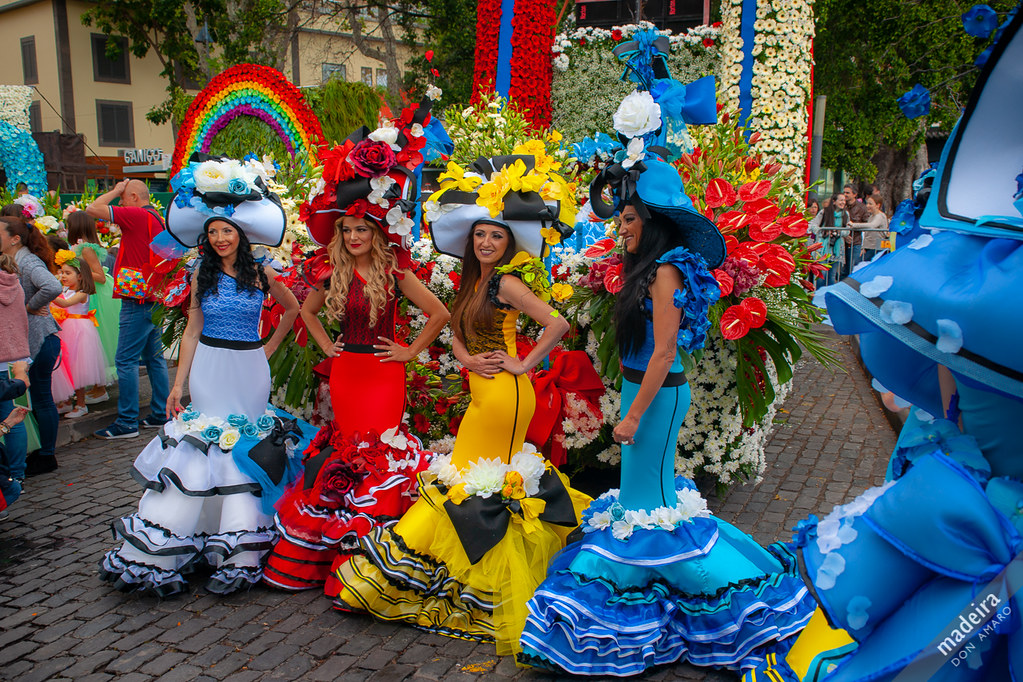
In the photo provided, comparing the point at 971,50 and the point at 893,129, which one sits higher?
the point at 971,50

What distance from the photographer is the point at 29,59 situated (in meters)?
33.1

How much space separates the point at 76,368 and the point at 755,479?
A: 255 inches

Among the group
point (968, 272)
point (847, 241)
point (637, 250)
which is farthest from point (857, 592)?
point (847, 241)

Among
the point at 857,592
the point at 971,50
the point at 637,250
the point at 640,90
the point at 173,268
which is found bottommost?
the point at 857,592

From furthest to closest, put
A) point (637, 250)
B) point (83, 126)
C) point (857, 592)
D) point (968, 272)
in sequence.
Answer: point (83, 126) < point (637, 250) < point (857, 592) < point (968, 272)

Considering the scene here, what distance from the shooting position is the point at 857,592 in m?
1.97

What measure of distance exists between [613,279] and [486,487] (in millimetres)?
1314

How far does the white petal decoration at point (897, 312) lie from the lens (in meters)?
1.79

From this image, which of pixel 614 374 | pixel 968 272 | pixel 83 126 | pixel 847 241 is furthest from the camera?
pixel 83 126

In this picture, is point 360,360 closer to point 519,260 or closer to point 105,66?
point 519,260

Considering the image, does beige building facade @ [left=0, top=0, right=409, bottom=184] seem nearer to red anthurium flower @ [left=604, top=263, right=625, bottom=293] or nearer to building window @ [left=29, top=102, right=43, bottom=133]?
building window @ [left=29, top=102, right=43, bottom=133]

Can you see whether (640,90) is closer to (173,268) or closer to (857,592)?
(857,592)

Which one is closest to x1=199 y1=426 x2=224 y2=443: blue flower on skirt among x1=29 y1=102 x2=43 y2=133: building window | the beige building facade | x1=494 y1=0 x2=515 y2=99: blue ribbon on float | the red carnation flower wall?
the red carnation flower wall

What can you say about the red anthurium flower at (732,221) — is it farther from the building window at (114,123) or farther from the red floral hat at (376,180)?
the building window at (114,123)
